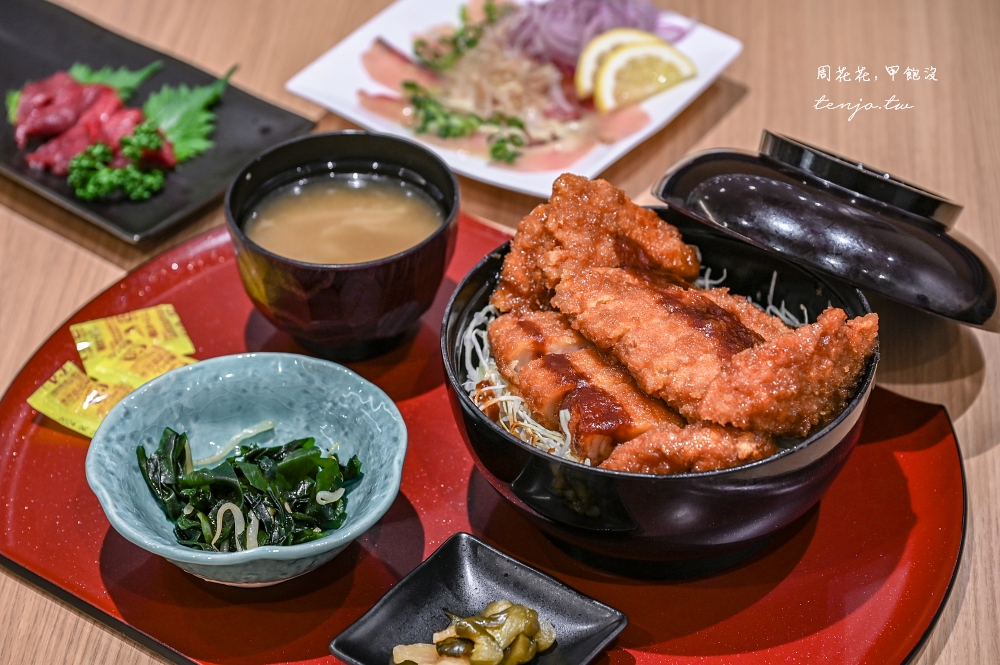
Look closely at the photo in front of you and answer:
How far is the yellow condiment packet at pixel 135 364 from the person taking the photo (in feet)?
7.52

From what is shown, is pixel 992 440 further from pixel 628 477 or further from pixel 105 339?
pixel 105 339

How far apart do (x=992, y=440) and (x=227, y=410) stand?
179 centimetres

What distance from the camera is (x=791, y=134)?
339 centimetres

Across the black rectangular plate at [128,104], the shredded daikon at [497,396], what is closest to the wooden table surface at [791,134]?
the black rectangular plate at [128,104]

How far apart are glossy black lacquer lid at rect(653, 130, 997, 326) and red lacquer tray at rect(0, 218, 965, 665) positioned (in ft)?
1.23

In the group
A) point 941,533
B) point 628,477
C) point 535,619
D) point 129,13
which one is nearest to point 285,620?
point 535,619

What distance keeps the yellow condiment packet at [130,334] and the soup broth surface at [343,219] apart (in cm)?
32

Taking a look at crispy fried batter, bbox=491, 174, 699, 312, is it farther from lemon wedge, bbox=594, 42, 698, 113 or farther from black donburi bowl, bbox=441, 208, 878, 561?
lemon wedge, bbox=594, 42, 698, 113

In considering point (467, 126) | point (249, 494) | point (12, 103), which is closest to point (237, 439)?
point (249, 494)

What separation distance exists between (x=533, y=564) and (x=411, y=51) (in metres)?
2.56

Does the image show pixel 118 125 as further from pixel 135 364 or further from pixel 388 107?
pixel 135 364

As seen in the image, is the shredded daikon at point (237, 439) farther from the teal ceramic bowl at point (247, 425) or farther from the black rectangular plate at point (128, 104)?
the black rectangular plate at point (128, 104)

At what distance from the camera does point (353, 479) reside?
196 centimetres

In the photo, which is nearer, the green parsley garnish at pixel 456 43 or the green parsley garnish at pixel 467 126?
the green parsley garnish at pixel 467 126
